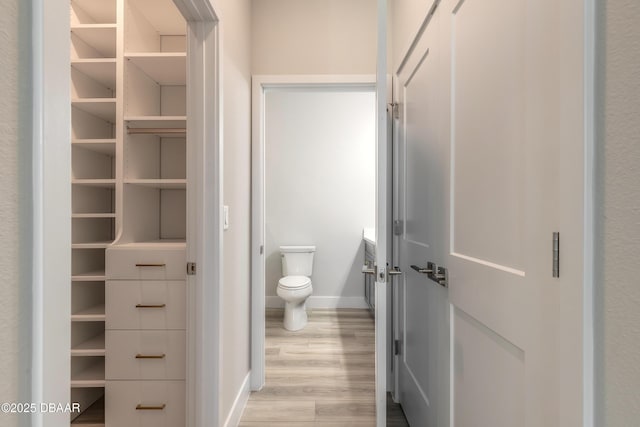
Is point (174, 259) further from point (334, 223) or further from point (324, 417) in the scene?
point (334, 223)

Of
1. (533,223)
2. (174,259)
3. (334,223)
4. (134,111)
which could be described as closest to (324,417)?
(174,259)

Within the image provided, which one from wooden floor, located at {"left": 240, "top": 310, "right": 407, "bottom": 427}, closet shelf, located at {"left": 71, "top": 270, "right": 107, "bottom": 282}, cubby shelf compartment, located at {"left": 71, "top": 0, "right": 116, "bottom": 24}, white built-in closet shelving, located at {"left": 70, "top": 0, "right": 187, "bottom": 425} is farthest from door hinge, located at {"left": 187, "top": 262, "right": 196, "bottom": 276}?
cubby shelf compartment, located at {"left": 71, "top": 0, "right": 116, "bottom": 24}

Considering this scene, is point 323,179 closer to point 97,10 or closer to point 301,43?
point 301,43

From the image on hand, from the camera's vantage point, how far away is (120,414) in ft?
5.64

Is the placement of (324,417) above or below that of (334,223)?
below

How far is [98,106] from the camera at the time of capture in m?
2.03

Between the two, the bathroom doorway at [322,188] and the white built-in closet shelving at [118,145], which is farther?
the bathroom doorway at [322,188]

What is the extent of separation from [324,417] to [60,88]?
6.69ft

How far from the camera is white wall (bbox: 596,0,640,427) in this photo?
20.1 inches

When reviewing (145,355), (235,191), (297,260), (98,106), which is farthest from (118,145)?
(297,260)

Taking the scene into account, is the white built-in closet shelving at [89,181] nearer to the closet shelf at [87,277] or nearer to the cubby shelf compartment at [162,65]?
the closet shelf at [87,277]

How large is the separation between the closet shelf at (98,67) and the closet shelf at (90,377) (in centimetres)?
177

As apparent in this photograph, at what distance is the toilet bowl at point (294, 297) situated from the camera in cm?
327

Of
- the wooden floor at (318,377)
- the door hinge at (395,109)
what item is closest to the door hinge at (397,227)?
the door hinge at (395,109)
